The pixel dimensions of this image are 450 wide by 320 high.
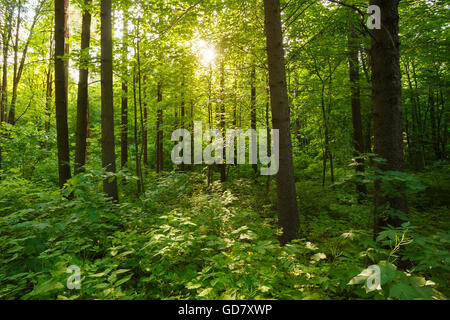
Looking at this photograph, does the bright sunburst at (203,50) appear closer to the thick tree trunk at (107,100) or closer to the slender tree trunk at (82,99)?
the thick tree trunk at (107,100)

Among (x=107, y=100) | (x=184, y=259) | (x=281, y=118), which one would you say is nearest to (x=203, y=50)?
(x=107, y=100)

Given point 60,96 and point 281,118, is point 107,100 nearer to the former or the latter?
point 60,96

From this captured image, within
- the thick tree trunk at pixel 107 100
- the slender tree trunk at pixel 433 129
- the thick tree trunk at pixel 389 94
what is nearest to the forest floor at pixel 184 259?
the thick tree trunk at pixel 389 94

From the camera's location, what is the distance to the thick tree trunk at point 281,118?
437cm

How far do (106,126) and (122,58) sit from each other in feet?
10.8

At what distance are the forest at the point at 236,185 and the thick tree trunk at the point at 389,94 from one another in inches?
0.7

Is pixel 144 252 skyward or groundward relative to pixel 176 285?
skyward

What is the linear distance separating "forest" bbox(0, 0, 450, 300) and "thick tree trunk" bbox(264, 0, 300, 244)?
28 mm

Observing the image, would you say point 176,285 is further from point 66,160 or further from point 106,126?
point 66,160

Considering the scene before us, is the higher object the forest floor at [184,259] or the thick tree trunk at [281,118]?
the thick tree trunk at [281,118]
